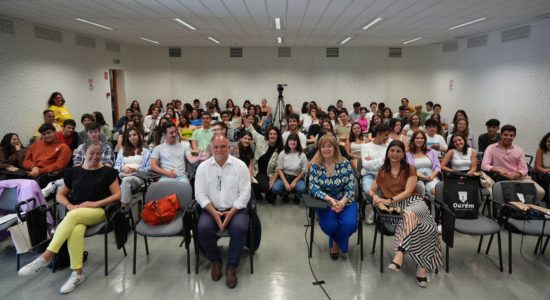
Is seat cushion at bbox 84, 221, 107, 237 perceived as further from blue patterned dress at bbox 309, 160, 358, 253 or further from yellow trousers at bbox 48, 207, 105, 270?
blue patterned dress at bbox 309, 160, 358, 253

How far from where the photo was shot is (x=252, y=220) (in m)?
3.25

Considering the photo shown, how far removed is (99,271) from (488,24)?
27.1ft

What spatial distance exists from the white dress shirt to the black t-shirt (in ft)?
2.96

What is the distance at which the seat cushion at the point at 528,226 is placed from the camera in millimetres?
3059

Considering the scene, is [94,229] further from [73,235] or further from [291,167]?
[291,167]

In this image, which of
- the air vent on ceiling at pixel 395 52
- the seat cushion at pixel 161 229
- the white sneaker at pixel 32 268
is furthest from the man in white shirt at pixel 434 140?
the air vent on ceiling at pixel 395 52

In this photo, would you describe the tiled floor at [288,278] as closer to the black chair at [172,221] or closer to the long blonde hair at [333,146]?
the black chair at [172,221]

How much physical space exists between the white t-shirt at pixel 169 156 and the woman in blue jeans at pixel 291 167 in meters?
1.35

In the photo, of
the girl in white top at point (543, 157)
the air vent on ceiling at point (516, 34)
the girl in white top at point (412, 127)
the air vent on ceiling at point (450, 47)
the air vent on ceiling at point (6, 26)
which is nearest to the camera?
the girl in white top at point (543, 157)

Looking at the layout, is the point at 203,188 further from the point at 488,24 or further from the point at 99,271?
the point at 488,24

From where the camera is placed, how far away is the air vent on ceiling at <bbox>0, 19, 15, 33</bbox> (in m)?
6.09

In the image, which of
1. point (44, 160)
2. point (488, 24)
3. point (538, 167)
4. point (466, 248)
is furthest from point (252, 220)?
point (488, 24)

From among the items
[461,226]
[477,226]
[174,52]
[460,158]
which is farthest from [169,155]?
[174,52]

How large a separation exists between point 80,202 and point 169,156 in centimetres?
133
